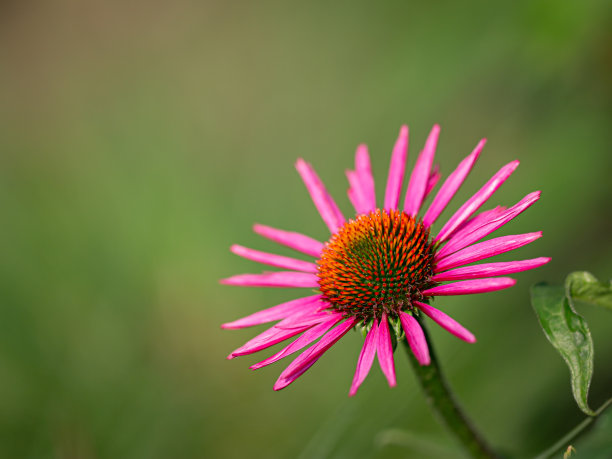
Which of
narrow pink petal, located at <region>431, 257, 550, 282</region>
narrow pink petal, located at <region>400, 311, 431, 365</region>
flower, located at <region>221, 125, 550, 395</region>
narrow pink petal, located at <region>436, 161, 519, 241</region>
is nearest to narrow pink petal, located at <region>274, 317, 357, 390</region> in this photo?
flower, located at <region>221, 125, 550, 395</region>

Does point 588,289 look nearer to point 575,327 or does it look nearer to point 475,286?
point 575,327

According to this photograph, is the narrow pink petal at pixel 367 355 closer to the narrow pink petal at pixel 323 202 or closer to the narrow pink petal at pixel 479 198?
the narrow pink petal at pixel 479 198

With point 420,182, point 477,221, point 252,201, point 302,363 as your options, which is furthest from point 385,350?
point 252,201

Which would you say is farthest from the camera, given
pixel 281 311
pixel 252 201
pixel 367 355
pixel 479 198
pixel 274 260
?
pixel 252 201

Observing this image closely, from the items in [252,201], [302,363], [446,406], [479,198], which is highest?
[252,201]

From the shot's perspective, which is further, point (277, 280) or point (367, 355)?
point (277, 280)

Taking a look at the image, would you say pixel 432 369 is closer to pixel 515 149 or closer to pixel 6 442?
pixel 515 149
